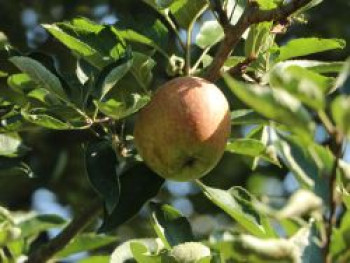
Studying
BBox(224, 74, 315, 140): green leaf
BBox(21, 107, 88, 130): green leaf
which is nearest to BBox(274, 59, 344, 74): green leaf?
BBox(21, 107, 88, 130): green leaf

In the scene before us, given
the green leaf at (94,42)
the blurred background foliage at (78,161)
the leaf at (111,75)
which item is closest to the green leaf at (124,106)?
the leaf at (111,75)

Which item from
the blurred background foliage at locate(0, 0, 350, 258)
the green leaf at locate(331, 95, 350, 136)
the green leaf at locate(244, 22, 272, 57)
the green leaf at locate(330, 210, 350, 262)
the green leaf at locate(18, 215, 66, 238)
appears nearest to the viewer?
the green leaf at locate(331, 95, 350, 136)

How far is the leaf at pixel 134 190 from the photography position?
1703mm

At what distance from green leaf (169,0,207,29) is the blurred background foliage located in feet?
4.01

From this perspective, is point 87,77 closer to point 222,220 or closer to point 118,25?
point 118,25

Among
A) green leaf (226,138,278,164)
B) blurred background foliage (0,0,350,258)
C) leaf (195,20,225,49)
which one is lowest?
blurred background foliage (0,0,350,258)

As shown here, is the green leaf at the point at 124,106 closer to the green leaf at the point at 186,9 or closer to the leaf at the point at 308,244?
the green leaf at the point at 186,9

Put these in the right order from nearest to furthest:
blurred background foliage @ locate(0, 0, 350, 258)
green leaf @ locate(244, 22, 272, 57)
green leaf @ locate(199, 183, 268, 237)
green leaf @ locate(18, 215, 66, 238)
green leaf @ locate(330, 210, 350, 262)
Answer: green leaf @ locate(330, 210, 350, 262) < green leaf @ locate(199, 183, 268, 237) < green leaf @ locate(244, 22, 272, 57) < green leaf @ locate(18, 215, 66, 238) < blurred background foliage @ locate(0, 0, 350, 258)

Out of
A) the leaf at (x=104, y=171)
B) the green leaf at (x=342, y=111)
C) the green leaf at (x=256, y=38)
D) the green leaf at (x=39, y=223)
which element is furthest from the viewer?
the green leaf at (x=39, y=223)

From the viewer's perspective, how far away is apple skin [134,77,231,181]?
1615mm

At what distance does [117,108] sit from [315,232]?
0.51 meters

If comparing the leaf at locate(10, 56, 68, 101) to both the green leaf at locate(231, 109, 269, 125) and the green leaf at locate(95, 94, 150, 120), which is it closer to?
the green leaf at locate(95, 94, 150, 120)

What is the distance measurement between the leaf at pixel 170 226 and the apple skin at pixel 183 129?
0.27 ft

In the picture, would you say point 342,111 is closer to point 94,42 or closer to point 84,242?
point 94,42
